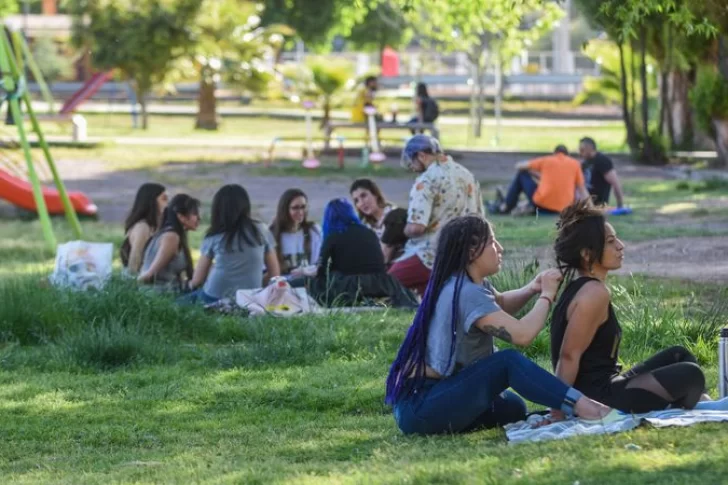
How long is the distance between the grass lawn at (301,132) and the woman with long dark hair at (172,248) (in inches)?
740

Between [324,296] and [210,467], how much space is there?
454cm

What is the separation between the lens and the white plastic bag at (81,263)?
1068 centimetres

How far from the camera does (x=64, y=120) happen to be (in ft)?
94.4

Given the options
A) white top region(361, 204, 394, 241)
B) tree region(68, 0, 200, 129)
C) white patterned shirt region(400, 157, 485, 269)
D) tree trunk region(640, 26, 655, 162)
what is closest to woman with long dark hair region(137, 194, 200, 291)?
white top region(361, 204, 394, 241)

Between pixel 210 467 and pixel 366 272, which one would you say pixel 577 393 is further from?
pixel 366 272

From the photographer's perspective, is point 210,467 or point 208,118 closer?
point 210,467

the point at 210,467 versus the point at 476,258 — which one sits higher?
the point at 476,258

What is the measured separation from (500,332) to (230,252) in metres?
4.75

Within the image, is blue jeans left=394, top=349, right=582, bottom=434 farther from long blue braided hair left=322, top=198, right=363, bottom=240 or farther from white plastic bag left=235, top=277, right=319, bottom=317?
long blue braided hair left=322, top=198, right=363, bottom=240

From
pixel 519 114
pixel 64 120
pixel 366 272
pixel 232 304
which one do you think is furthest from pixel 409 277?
pixel 519 114

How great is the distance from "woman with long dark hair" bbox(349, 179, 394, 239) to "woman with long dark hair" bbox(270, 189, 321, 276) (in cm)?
38

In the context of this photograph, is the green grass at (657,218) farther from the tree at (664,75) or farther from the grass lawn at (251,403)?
the grass lawn at (251,403)

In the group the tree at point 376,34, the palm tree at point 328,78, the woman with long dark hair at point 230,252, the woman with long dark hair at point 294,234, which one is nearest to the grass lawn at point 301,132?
the palm tree at point 328,78

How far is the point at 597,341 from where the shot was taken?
6.06 meters
